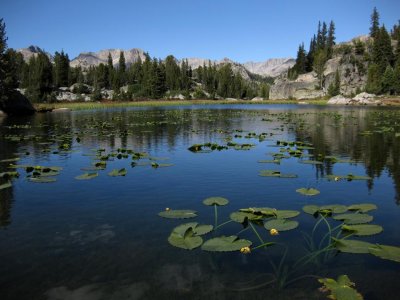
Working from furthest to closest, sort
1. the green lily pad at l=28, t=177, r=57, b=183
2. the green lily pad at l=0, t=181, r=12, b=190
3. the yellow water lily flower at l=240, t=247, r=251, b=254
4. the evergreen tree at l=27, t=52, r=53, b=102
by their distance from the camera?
the evergreen tree at l=27, t=52, r=53, b=102 → the green lily pad at l=28, t=177, r=57, b=183 → the green lily pad at l=0, t=181, r=12, b=190 → the yellow water lily flower at l=240, t=247, r=251, b=254

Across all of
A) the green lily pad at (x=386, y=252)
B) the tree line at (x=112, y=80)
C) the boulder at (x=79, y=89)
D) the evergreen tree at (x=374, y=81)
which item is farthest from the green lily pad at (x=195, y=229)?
the boulder at (x=79, y=89)

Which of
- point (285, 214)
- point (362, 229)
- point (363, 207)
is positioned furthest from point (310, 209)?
point (362, 229)

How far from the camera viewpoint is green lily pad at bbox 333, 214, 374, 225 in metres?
7.38

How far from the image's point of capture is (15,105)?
200 ft

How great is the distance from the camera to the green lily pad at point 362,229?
6.71 metres

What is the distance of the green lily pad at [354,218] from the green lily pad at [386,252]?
4.56 feet

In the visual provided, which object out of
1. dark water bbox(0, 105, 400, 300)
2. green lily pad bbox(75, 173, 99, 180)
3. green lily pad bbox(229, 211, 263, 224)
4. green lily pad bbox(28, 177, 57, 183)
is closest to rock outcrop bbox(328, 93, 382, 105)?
dark water bbox(0, 105, 400, 300)

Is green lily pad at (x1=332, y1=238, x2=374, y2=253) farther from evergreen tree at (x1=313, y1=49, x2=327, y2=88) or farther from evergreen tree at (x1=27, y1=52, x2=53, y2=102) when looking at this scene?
evergreen tree at (x1=313, y1=49, x2=327, y2=88)

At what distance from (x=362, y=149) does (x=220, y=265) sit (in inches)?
595

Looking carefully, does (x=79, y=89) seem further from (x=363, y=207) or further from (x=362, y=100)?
(x=363, y=207)

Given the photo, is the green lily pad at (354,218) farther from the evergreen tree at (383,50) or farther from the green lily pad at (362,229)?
the evergreen tree at (383,50)

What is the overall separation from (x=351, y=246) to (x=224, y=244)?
2.27 m

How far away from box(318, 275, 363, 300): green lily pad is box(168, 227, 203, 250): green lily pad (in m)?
2.19

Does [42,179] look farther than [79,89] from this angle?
No
